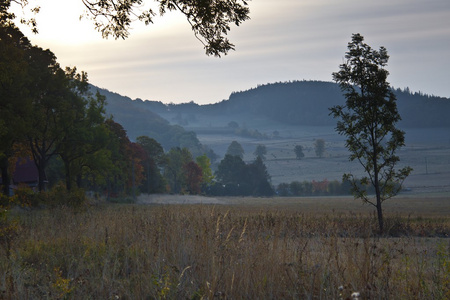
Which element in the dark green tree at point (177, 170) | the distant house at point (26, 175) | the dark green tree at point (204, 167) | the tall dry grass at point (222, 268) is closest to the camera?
the tall dry grass at point (222, 268)

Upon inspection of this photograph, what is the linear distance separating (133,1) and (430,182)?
145977mm

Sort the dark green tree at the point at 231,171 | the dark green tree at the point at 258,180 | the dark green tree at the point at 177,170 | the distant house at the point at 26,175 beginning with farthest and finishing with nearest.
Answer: the dark green tree at the point at 231,171, the dark green tree at the point at 258,180, the dark green tree at the point at 177,170, the distant house at the point at 26,175

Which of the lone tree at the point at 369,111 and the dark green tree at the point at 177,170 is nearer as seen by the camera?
the lone tree at the point at 369,111

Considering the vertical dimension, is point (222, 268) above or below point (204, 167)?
below

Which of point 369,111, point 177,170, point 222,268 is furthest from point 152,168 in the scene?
point 222,268

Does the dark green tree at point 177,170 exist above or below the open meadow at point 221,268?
above

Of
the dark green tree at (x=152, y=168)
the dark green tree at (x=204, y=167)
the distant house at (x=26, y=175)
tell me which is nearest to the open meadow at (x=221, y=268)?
the distant house at (x=26, y=175)

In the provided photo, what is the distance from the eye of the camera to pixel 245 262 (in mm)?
6586

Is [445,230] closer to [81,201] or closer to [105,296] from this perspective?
[81,201]

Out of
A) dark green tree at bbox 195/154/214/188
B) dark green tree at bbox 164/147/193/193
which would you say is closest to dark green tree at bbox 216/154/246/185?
dark green tree at bbox 195/154/214/188

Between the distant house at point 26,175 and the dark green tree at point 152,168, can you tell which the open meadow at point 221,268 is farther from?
the dark green tree at point 152,168

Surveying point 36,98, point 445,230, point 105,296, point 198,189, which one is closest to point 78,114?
point 36,98

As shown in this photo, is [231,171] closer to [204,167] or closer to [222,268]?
[204,167]

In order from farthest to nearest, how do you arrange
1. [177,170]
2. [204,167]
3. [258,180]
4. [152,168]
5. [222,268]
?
[258,180] < [204,167] < [177,170] < [152,168] < [222,268]
